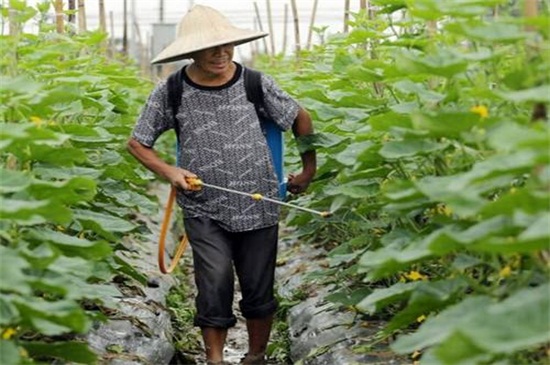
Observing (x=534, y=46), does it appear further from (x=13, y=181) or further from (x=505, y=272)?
(x=13, y=181)

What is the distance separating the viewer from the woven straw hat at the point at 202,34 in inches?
197

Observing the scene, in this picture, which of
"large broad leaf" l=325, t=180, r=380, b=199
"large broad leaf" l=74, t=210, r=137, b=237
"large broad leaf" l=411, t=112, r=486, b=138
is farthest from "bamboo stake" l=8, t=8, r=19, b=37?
"large broad leaf" l=411, t=112, r=486, b=138

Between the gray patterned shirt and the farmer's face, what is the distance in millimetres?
85

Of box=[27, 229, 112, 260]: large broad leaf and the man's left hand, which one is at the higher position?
box=[27, 229, 112, 260]: large broad leaf

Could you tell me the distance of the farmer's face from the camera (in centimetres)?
504

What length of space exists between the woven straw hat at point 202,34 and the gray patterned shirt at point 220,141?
0.47ft

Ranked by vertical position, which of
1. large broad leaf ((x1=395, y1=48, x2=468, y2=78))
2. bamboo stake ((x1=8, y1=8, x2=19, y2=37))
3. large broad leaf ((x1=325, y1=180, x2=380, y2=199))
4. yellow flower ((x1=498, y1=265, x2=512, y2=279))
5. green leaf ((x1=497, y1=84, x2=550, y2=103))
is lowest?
large broad leaf ((x1=325, y1=180, x2=380, y2=199))

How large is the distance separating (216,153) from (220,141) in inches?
2.0

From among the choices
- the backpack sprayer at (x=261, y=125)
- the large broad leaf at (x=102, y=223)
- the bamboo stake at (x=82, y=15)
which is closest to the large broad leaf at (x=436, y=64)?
the large broad leaf at (x=102, y=223)

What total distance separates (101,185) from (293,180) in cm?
83

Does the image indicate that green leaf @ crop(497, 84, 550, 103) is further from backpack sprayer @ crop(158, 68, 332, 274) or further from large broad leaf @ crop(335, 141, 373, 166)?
backpack sprayer @ crop(158, 68, 332, 274)

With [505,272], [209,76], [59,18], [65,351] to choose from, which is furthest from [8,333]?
[59,18]

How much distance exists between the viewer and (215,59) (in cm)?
504

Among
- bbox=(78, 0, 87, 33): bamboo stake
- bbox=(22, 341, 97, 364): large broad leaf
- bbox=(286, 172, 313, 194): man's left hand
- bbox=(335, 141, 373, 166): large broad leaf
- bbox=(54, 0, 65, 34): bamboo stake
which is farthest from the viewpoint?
bbox=(78, 0, 87, 33): bamboo stake
